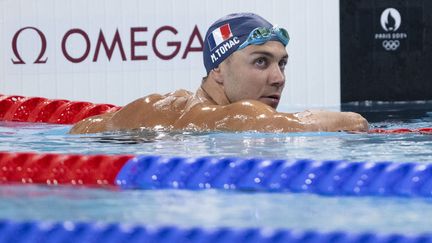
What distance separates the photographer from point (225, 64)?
172 inches

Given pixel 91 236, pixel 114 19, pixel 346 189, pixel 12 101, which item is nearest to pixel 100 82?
pixel 114 19

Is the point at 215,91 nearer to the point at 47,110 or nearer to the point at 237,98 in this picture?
the point at 237,98

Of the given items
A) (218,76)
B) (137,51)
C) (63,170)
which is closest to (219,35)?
(218,76)

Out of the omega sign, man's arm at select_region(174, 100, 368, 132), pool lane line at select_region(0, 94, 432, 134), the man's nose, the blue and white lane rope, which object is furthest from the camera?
the omega sign

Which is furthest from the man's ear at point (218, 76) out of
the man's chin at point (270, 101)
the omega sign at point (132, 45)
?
the omega sign at point (132, 45)

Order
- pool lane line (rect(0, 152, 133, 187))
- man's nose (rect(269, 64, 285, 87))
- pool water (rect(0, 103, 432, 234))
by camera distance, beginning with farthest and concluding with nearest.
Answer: man's nose (rect(269, 64, 285, 87))
pool lane line (rect(0, 152, 133, 187))
pool water (rect(0, 103, 432, 234))

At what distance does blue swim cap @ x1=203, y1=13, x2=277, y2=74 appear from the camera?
14.4 ft

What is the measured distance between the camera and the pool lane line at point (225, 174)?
3.11 meters

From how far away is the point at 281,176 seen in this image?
3209 mm

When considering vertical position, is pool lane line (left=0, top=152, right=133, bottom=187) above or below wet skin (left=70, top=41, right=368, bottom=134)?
below

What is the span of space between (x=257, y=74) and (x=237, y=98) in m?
0.17

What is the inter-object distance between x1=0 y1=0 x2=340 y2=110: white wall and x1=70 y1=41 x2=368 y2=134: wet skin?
4.43 meters

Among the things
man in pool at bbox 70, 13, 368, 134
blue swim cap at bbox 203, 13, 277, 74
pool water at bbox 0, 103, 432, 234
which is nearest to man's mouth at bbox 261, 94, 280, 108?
man in pool at bbox 70, 13, 368, 134

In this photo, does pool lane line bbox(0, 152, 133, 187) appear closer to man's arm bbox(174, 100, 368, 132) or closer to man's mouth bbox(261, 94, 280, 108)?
man's arm bbox(174, 100, 368, 132)
